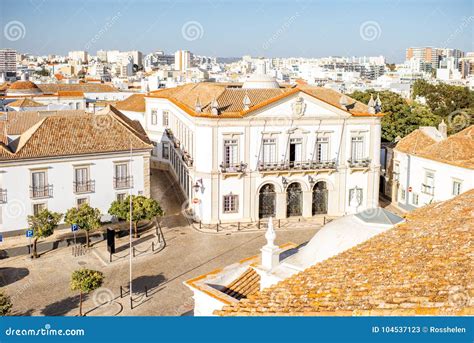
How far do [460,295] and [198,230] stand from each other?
2074cm

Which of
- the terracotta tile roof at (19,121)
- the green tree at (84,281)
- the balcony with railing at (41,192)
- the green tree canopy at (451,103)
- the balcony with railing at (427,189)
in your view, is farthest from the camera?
the green tree canopy at (451,103)

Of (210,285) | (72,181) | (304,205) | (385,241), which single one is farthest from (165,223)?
(385,241)

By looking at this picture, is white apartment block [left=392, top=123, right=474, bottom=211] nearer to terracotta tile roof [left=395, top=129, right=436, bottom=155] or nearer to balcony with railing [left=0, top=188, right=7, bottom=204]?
terracotta tile roof [left=395, top=129, right=436, bottom=155]

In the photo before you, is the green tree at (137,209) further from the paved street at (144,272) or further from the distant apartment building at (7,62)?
the distant apartment building at (7,62)

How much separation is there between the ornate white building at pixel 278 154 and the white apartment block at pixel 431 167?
2.00m

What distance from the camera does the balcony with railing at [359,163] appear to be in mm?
29922

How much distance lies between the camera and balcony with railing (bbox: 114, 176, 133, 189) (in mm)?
27177

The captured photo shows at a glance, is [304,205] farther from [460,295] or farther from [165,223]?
[460,295]

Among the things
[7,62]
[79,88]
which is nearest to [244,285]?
[79,88]

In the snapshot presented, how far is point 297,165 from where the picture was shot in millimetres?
28797

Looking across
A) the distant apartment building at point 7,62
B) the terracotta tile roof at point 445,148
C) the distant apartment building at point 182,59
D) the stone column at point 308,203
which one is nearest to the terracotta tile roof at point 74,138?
the stone column at point 308,203

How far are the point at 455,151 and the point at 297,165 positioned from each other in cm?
785

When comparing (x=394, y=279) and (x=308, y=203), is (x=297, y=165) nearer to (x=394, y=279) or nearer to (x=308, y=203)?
(x=308, y=203)

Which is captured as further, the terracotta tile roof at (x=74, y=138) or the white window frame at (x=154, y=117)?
the white window frame at (x=154, y=117)
